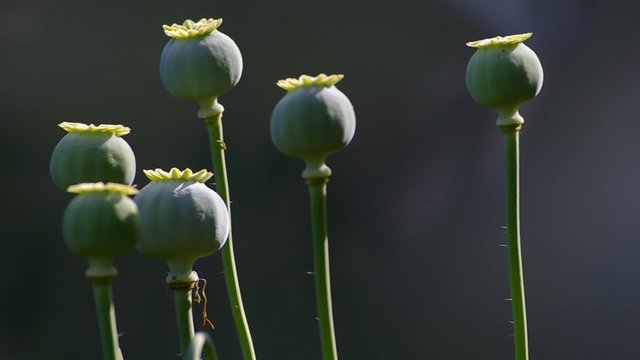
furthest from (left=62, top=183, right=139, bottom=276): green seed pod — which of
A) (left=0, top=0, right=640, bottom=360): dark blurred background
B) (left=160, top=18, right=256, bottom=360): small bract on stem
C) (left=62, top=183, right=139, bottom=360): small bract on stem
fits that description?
(left=0, top=0, right=640, bottom=360): dark blurred background

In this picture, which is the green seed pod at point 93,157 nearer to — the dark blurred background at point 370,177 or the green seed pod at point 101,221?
the green seed pod at point 101,221

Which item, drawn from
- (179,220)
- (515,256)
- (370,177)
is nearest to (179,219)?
(179,220)

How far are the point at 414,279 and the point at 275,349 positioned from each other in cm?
21

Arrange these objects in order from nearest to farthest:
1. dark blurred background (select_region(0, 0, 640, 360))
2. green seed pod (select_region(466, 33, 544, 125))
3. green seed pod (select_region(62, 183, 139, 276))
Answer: green seed pod (select_region(62, 183, 139, 276)) → green seed pod (select_region(466, 33, 544, 125)) → dark blurred background (select_region(0, 0, 640, 360))

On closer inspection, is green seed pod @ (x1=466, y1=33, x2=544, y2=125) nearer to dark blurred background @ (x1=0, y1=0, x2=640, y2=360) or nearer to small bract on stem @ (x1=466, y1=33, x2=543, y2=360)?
small bract on stem @ (x1=466, y1=33, x2=543, y2=360)

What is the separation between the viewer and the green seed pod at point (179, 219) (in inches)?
13.4

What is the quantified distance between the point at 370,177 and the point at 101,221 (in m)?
1.14

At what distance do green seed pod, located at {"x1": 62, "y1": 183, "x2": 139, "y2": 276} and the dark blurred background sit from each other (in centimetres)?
99

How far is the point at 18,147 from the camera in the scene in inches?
51.8

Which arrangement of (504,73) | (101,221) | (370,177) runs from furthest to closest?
(370,177) → (504,73) → (101,221)

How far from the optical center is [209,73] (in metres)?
0.40

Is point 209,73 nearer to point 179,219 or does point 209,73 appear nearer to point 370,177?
point 179,219

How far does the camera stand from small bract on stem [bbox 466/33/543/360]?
1.31ft

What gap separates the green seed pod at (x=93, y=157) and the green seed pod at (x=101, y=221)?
0.07m
